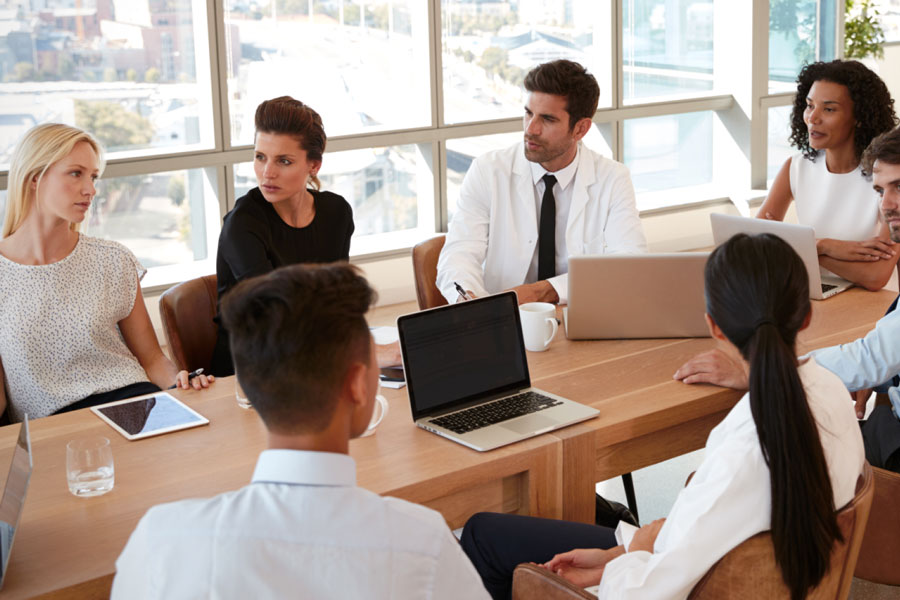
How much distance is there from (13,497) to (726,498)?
1.03m

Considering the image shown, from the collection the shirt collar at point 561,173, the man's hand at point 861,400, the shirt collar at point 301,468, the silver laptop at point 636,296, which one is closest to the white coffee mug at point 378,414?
the silver laptop at point 636,296

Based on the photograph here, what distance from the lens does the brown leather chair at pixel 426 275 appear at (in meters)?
2.96

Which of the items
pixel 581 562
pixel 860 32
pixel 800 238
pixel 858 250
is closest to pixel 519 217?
pixel 800 238

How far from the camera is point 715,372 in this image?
2.15 metres

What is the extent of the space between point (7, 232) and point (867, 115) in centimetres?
268

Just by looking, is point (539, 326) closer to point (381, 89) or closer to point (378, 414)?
point (378, 414)

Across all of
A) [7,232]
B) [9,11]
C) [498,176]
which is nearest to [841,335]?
[498,176]

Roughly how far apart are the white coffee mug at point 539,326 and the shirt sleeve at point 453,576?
1.28 metres

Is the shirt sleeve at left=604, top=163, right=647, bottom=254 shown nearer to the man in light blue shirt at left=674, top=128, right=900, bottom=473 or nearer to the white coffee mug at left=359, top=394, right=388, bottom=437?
the man in light blue shirt at left=674, top=128, right=900, bottom=473

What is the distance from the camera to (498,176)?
3.15 m

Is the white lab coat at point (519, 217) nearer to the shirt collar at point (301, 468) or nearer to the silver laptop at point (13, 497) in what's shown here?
the silver laptop at point (13, 497)

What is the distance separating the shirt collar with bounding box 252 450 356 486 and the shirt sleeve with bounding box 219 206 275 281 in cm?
162

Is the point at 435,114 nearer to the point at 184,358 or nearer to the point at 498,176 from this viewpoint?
the point at 498,176

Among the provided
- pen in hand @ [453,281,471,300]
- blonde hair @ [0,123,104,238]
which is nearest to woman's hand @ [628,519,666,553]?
pen in hand @ [453,281,471,300]
